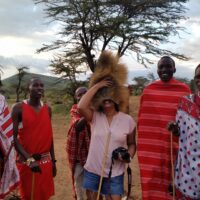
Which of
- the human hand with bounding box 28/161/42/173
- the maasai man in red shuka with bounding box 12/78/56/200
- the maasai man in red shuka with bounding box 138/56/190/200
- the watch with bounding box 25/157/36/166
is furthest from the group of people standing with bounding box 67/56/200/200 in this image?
the maasai man in red shuka with bounding box 12/78/56/200

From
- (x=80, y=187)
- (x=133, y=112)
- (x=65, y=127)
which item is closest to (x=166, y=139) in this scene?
(x=80, y=187)

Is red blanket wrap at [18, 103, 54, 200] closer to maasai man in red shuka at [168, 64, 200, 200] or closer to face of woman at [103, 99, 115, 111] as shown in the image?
face of woman at [103, 99, 115, 111]

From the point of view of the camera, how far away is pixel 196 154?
4082 mm

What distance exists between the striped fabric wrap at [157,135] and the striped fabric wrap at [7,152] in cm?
140

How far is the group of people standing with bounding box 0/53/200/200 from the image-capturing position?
424 cm

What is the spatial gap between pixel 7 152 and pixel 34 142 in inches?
14.2

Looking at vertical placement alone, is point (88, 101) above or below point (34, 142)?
above

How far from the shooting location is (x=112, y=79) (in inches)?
180

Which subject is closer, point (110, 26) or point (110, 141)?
point (110, 141)

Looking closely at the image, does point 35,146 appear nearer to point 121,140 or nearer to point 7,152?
point 7,152

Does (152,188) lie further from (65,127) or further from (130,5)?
(130,5)

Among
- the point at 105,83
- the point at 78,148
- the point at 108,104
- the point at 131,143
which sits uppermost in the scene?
the point at 105,83

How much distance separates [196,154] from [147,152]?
3.82 feet

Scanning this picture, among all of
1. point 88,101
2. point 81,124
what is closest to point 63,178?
point 81,124
